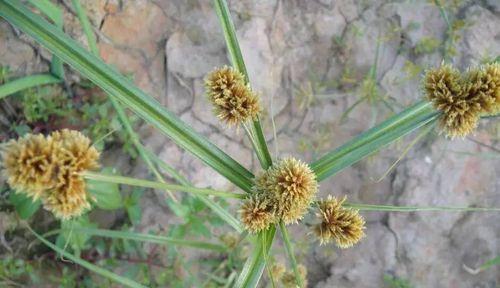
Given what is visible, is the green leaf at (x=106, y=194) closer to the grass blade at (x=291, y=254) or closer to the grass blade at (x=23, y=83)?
the grass blade at (x=23, y=83)

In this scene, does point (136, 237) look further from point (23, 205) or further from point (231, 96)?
point (231, 96)

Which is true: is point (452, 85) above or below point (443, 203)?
below

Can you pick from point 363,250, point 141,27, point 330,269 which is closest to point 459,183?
point 363,250

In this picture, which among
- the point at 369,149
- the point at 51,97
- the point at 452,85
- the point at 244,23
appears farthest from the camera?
the point at 244,23

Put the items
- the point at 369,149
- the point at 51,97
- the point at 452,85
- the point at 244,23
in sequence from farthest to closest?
1. the point at 244,23
2. the point at 51,97
3. the point at 369,149
4. the point at 452,85

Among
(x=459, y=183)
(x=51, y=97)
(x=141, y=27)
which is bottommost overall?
(x=51, y=97)

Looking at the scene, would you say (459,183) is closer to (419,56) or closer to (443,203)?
(443,203)

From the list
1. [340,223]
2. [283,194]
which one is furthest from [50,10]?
[340,223]
